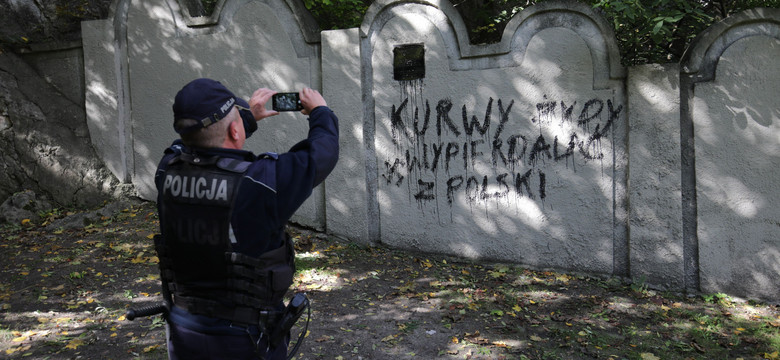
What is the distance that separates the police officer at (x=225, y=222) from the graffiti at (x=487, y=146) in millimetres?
3869

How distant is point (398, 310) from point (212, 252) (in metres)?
2.95

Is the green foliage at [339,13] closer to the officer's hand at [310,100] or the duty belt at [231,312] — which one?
the officer's hand at [310,100]

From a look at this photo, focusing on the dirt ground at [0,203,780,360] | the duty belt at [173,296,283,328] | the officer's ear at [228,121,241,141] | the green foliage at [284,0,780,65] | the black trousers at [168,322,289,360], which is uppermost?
the green foliage at [284,0,780,65]

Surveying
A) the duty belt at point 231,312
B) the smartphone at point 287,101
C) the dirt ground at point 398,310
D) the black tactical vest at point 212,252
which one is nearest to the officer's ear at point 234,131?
the black tactical vest at point 212,252

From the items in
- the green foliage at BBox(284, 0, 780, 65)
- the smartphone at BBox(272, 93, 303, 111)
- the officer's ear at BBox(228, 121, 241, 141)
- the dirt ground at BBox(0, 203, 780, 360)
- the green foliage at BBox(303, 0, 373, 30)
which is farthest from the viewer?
the green foliage at BBox(303, 0, 373, 30)

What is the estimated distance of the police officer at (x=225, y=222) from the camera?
2.14 metres

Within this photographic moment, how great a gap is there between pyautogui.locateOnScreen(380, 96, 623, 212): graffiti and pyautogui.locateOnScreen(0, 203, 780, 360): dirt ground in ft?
2.61

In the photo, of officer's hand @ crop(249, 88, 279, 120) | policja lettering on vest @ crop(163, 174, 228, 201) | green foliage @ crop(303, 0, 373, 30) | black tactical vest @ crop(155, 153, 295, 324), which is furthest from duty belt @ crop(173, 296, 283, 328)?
green foliage @ crop(303, 0, 373, 30)

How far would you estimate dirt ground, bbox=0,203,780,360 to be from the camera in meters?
4.22

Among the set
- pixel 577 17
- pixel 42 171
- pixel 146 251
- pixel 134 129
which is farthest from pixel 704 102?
pixel 42 171

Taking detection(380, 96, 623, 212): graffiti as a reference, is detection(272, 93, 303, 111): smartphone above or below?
above

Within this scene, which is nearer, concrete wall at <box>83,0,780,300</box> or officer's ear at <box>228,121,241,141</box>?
officer's ear at <box>228,121,241,141</box>

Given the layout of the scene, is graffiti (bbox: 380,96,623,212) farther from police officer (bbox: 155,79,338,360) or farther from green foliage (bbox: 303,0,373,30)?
police officer (bbox: 155,79,338,360)

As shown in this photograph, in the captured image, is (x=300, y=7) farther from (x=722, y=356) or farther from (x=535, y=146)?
(x=722, y=356)
